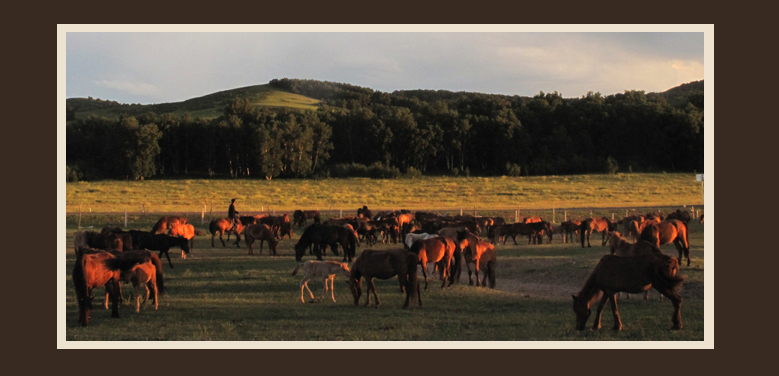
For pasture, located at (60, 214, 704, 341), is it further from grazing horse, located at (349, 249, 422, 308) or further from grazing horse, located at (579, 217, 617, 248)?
grazing horse, located at (579, 217, 617, 248)

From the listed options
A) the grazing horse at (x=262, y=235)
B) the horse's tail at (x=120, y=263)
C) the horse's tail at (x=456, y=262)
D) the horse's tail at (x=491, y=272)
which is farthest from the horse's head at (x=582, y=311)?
the grazing horse at (x=262, y=235)

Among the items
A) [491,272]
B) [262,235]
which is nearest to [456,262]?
[491,272]

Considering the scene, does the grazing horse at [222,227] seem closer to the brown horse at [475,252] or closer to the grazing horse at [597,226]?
the brown horse at [475,252]

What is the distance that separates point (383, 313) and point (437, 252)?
3205 mm

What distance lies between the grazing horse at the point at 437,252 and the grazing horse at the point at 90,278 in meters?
6.57

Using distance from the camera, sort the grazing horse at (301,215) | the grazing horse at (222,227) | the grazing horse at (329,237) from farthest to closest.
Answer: the grazing horse at (301,215), the grazing horse at (222,227), the grazing horse at (329,237)

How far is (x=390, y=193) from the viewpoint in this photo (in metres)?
63.5

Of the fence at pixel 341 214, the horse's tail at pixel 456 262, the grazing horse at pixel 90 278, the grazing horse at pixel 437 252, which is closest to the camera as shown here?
the grazing horse at pixel 90 278

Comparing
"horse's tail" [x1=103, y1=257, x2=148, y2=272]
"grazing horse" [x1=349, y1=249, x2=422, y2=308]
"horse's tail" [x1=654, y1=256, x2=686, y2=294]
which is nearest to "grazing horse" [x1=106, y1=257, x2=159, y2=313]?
"horse's tail" [x1=103, y1=257, x2=148, y2=272]

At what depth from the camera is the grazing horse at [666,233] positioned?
60.7 feet

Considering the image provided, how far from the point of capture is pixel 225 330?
40.0 feet

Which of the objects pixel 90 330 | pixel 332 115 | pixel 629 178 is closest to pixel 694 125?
pixel 629 178

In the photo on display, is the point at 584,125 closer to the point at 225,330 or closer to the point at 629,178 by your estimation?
the point at 629,178
